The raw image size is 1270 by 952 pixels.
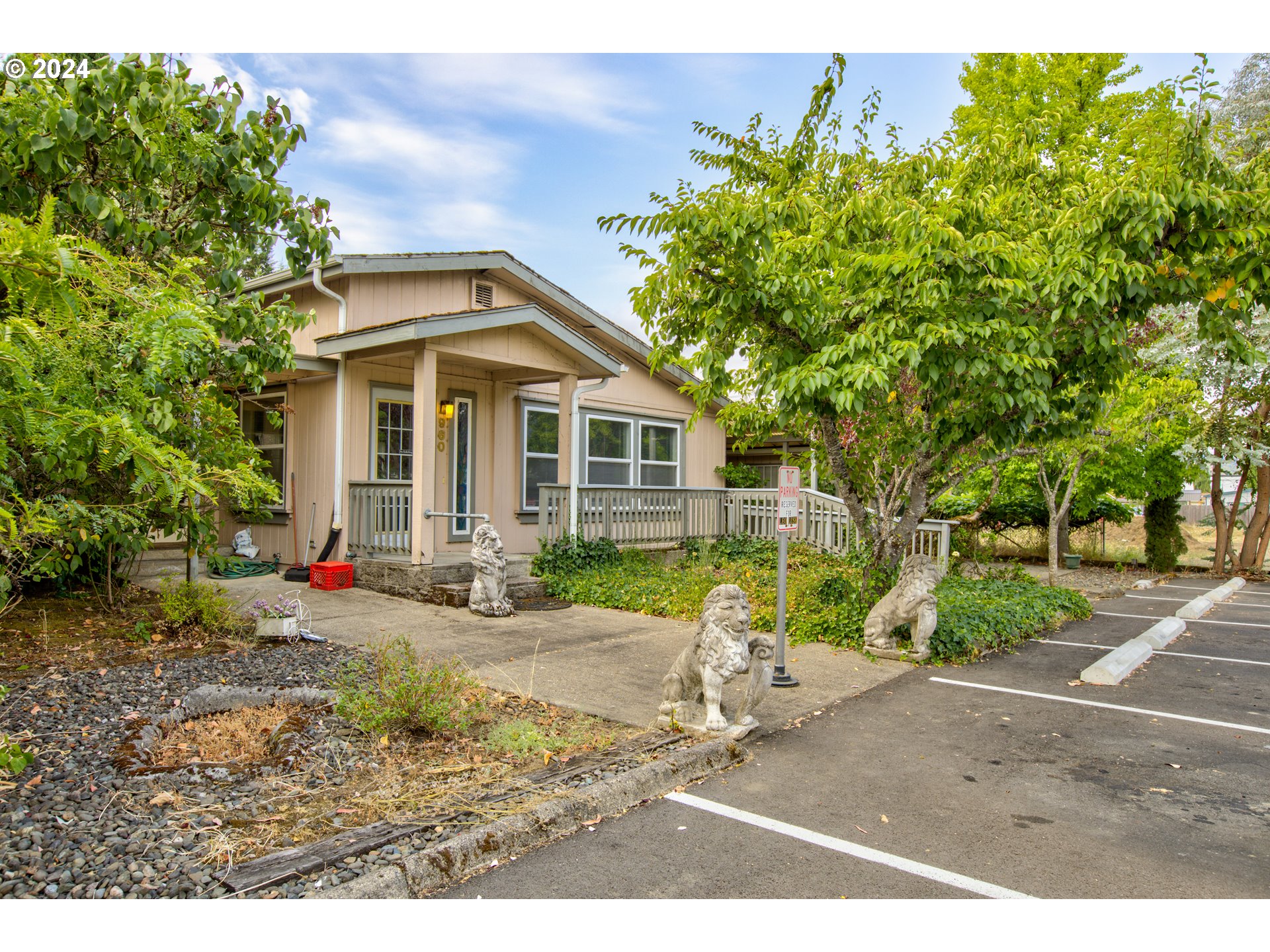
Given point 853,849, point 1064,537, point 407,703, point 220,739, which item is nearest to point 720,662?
point 853,849

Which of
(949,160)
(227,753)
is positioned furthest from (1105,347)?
(227,753)

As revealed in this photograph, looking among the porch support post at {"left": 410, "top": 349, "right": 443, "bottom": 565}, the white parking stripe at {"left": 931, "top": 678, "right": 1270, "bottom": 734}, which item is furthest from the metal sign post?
the porch support post at {"left": 410, "top": 349, "right": 443, "bottom": 565}

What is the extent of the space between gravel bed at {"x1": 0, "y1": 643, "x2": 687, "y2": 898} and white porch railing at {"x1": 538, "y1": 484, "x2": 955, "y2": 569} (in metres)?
6.86

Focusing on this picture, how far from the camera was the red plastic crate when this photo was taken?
403 inches

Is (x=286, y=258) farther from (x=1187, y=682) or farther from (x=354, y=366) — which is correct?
(x=1187, y=682)

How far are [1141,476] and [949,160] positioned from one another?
1127 centimetres

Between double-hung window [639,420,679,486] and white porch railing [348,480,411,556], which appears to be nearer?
white porch railing [348,480,411,556]

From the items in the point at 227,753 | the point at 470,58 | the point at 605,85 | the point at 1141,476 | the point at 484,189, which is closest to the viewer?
the point at 227,753

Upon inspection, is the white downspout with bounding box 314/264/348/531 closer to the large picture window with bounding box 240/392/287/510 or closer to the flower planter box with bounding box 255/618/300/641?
the large picture window with bounding box 240/392/287/510

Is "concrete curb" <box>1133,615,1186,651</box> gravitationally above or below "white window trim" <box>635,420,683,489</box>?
below

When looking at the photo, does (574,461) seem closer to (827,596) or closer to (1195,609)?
(827,596)

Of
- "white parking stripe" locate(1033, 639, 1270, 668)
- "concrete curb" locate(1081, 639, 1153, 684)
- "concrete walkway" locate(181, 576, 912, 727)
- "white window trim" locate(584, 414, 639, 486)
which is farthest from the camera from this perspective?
"white window trim" locate(584, 414, 639, 486)

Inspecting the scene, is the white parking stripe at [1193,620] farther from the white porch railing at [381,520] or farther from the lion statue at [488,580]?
the white porch railing at [381,520]

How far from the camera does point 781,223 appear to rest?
20.9 ft
